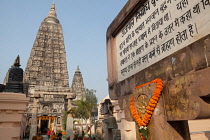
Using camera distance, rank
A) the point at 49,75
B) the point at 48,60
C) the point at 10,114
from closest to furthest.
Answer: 1. the point at 10,114
2. the point at 49,75
3. the point at 48,60

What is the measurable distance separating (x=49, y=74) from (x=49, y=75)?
0.30 meters

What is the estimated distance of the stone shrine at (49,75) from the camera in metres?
32.5

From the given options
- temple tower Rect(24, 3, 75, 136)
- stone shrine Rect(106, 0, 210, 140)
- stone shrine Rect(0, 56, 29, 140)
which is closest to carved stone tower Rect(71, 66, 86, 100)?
temple tower Rect(24, 3, 75, 136)

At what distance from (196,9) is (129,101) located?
99.0 inches

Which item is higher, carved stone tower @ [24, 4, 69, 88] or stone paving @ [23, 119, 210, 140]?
carved stone tower @ [24, 4, 69, 88]

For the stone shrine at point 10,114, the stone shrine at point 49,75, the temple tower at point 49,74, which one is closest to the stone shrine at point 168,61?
the stone shrine at point 10,114

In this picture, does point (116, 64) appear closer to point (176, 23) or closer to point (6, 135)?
point (176, 23)

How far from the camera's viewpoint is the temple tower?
3256 cm

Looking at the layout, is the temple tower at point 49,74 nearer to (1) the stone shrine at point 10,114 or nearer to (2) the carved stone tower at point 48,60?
(2) the carved stone tower at point 48,60

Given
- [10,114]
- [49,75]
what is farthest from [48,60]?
[10,114]

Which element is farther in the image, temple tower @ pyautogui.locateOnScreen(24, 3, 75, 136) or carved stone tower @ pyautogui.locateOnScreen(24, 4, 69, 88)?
carved stone tower @ pyautogui.locateOnScreen(24, 4, 69, 88)

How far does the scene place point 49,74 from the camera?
39.3m

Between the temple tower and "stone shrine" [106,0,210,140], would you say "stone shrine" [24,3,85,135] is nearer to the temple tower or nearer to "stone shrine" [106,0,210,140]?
the temple tower

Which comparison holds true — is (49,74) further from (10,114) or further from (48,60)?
(10,114)
